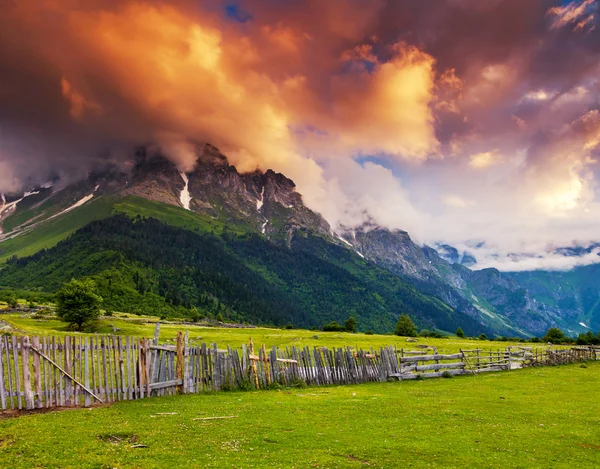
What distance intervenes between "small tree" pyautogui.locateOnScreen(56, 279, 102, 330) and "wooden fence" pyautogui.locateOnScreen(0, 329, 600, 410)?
58.7 m

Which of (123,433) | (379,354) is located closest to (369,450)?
(123,433)

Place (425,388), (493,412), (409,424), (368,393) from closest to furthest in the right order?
1. (409,424)
2. (493,412)
3. (368,393)
4. (425,388)

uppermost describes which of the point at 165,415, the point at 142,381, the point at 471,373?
the point at 142,381

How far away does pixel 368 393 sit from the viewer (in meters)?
26.0

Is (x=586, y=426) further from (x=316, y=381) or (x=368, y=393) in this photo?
(x=316, y=381)

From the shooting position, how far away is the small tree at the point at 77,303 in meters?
77.9

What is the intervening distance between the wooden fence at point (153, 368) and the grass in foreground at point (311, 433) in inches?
54.0

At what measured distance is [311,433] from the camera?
14.8 metres

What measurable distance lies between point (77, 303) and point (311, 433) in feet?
260

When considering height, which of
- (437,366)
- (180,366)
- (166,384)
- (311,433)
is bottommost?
(437,366)

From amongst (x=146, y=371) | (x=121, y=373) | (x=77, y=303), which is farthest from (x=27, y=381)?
(x=77, y=303)

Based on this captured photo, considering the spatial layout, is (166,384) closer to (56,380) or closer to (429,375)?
(56,380)

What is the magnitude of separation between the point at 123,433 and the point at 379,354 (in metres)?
24.2

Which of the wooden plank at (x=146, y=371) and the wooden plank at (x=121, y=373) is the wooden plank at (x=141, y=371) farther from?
the wooden plank at (x=121, y=373)
